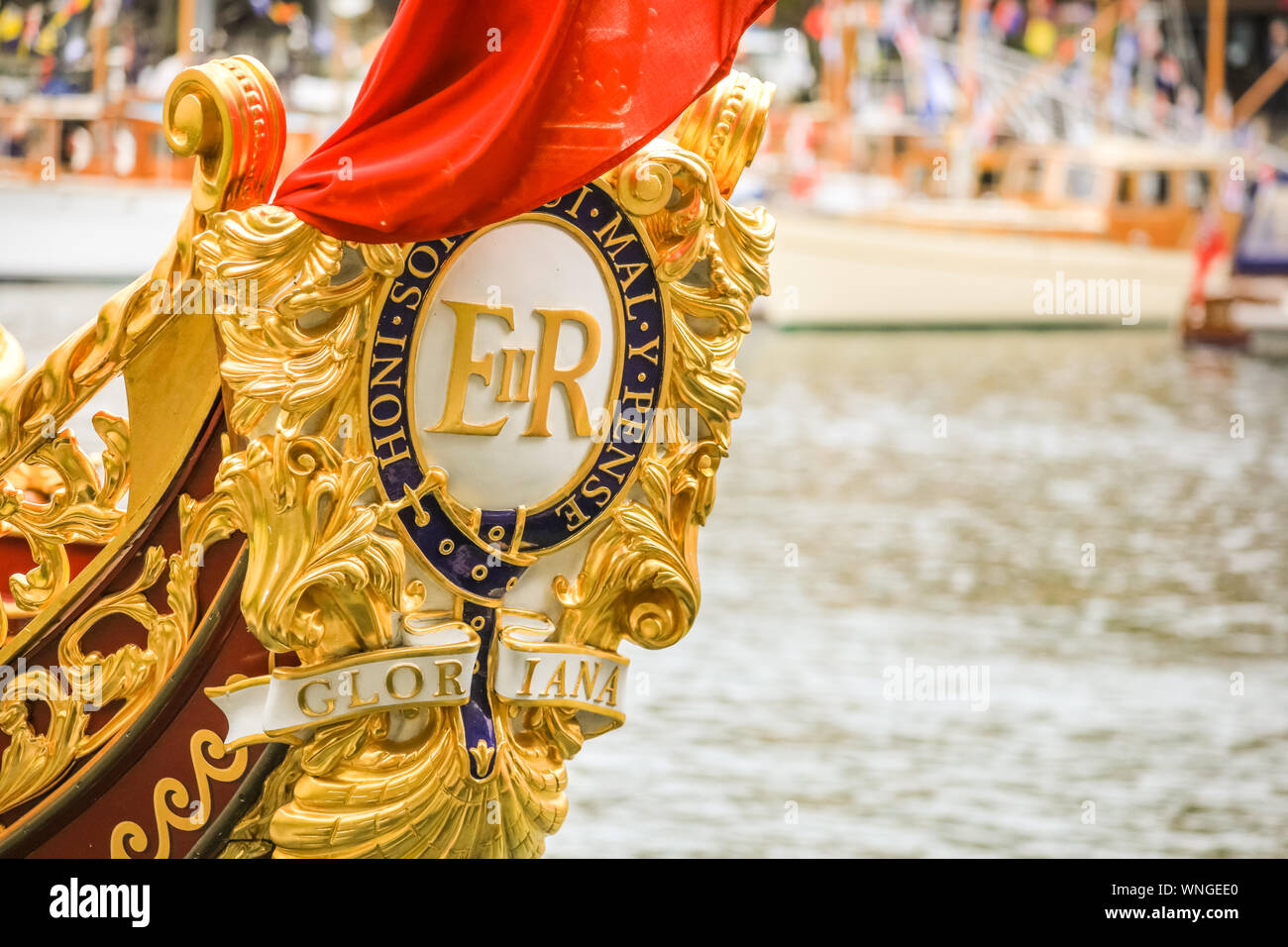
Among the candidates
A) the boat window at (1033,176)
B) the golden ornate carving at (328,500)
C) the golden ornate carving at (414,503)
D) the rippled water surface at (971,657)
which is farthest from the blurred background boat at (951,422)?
the golden ornate carving at (414,503)

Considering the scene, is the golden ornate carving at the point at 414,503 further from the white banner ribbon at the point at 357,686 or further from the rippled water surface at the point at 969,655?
the rippled water surface at the point at 969,655

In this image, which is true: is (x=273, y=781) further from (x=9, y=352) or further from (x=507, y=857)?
(x=9, y=352)

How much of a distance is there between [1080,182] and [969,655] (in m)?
19.7

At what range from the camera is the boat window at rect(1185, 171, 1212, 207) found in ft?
83.0

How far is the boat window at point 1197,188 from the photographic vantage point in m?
25.3

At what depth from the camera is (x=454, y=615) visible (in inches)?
98.0

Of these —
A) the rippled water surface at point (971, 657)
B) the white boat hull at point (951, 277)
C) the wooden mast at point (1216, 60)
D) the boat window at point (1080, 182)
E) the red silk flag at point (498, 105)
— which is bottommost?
the white boat hull at point (951, 277)

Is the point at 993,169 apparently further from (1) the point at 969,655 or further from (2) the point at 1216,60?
(1) the point at 969,655

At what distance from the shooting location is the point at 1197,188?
25469 mm

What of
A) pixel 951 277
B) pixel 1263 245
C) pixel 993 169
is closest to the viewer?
pixel 1263 245

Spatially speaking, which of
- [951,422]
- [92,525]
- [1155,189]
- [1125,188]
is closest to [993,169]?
[1125,188]

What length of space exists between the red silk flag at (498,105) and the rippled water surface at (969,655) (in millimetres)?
2797

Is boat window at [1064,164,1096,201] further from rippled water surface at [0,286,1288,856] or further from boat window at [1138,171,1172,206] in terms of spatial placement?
rippled water surface at [0,286,1288,856]
